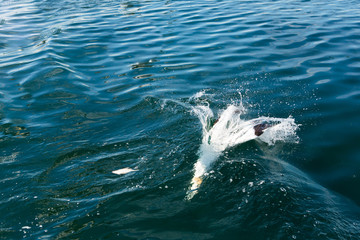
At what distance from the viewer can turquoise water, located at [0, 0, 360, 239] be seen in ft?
14.1

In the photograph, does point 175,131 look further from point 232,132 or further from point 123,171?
point 123,171

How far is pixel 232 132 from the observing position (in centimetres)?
616

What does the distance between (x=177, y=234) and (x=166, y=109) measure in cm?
351

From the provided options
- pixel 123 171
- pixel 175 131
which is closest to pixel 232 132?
pixel 175 131

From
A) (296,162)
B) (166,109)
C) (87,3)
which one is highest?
(87,3)

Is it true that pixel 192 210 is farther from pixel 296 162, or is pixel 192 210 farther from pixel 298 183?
pixel 296 162

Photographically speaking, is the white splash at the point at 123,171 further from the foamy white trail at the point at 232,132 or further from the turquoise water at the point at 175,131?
the foamy white trail at the point at 232,132

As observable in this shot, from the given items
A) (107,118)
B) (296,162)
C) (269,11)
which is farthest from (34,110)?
(269,11)

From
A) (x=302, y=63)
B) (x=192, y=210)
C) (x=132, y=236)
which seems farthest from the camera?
(x=302, y=63)

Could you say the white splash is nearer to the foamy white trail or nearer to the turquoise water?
the turquoise water

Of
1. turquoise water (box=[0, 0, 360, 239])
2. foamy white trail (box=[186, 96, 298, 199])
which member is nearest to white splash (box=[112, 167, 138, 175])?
turquoise water (box=[0, 0, 360, 239])

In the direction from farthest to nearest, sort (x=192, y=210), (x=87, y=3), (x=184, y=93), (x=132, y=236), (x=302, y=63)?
1. (x=87, y=3)
2. (x=302, y=63)
3. (x=184, y=93)
4. (x=192, y=210)
5. (x=132, y=236)

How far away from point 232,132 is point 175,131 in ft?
3.51

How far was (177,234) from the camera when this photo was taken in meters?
4.07
